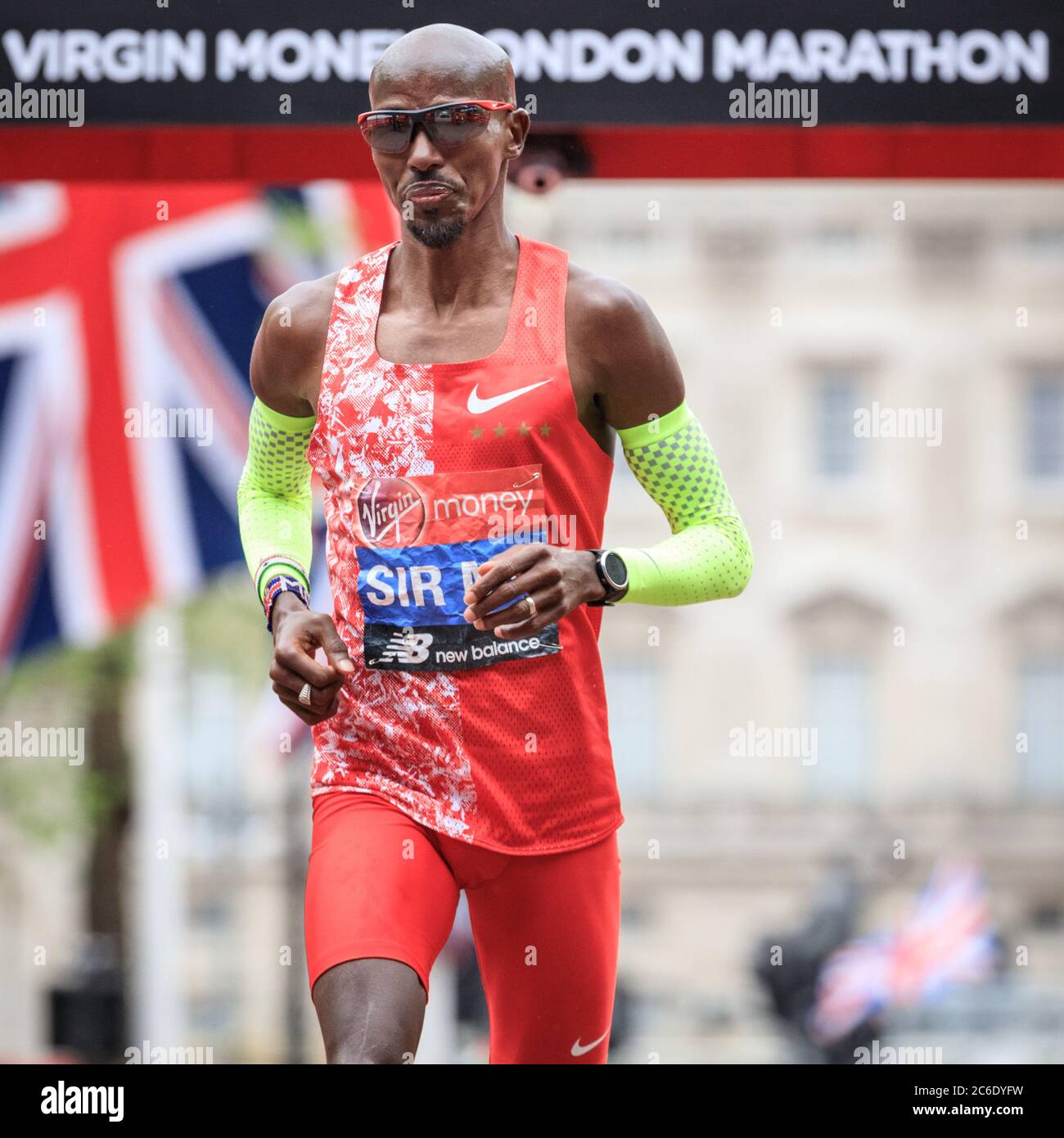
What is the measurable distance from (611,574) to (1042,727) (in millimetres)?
19910

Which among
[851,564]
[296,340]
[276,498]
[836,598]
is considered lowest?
[836,598]

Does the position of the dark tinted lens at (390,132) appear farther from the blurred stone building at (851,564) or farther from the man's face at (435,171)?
the blurred stone building at (851,564)

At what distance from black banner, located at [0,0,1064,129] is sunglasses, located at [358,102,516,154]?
7.07ft

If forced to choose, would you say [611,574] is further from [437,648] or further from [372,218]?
[372,218]

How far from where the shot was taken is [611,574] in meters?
2.97

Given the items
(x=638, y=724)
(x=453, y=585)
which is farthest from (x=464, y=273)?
(x=638, y=724)

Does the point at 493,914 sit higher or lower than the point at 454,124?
lower

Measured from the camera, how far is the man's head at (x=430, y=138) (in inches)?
119

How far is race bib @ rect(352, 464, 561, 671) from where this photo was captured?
302 cm

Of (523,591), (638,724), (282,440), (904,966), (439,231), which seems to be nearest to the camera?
→ (523,591)

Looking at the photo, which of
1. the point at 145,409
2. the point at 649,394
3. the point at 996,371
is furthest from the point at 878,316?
the point at 649,394

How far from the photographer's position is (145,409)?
22.4 feet

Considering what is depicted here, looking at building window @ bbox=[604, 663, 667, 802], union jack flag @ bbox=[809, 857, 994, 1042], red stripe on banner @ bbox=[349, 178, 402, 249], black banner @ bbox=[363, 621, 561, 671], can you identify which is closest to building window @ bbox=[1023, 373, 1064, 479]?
building window @ bbox=[604, 663, 667, 802]

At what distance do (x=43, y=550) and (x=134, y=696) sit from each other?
10.7 m
